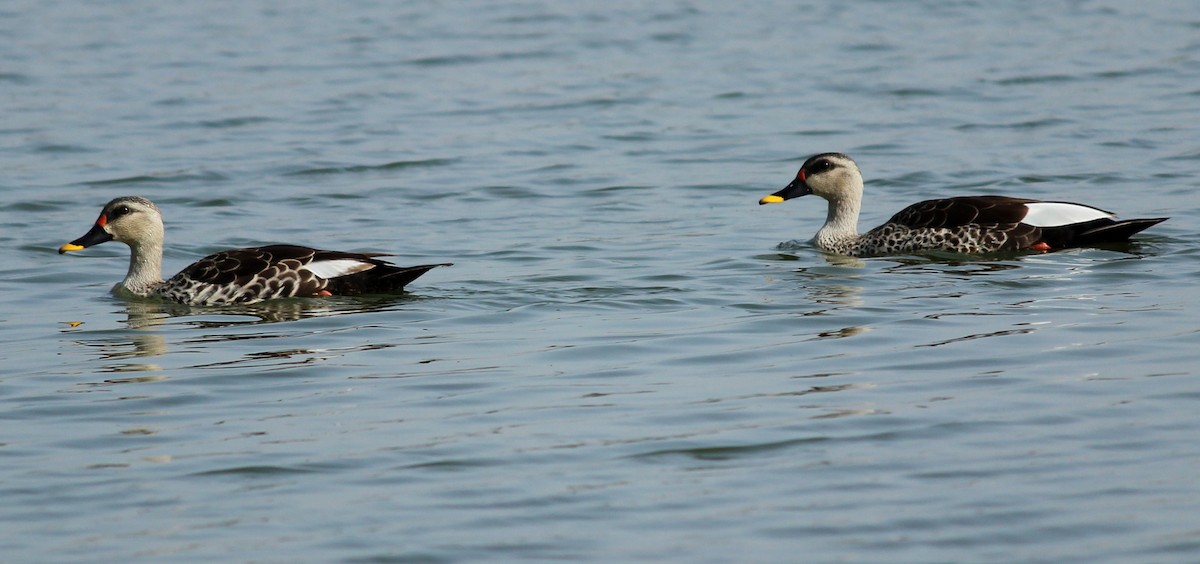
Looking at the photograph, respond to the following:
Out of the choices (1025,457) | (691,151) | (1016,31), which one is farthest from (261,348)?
(1016,31)

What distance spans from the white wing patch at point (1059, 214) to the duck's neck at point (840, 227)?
1.60m

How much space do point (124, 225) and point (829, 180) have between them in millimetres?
5901

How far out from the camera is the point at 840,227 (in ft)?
47.7

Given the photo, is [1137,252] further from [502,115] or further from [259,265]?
[502,115]

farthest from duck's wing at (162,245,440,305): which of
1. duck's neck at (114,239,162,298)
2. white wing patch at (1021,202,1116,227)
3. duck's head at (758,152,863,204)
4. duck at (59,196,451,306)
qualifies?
white wing patch at (1021,202,1116,227)

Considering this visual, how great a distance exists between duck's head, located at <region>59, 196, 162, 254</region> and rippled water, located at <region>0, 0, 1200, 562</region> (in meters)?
0.47

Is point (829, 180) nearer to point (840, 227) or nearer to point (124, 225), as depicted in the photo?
point (840, 227)

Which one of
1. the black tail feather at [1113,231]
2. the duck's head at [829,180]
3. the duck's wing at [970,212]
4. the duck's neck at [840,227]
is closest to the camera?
the black tail feather at [1113,231]

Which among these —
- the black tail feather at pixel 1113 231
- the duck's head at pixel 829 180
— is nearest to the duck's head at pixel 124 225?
the duck's head at pixel 829 180

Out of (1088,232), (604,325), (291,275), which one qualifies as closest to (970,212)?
(1088,232)

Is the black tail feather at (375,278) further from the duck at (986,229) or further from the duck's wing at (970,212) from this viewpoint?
the duck's wing at (970,212)

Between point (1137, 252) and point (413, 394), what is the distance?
646 cm

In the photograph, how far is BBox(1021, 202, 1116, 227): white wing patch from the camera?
43.0 ft

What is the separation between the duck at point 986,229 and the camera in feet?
42.9
